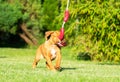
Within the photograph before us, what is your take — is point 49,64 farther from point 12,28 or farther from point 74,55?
point 12,28

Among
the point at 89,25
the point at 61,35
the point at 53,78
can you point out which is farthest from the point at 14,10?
the point at 53,78

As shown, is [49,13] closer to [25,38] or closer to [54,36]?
[25,38]

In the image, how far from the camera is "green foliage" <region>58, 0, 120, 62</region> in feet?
58.1

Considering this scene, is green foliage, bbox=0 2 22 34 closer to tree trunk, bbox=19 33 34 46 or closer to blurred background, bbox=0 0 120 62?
tree trunk, bbox=19 33 34 46

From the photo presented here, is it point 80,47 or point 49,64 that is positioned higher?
point 49,64

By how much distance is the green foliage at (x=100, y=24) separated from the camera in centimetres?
1772

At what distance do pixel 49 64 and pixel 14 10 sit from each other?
2418 cm

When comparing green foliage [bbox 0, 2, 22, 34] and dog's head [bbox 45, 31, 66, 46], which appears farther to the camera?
green foliage [bbox 0, 2, 22, 34]

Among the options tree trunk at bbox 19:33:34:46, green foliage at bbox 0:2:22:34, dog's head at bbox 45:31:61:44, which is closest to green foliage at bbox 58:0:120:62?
dog's head at bbox 45:31:61:44

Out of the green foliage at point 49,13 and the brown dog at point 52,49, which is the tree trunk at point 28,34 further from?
the brown dog at point 52,49

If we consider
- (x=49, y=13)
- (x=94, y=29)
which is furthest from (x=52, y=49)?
(x=49, y=13)

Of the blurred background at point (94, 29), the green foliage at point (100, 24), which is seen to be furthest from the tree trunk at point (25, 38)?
the green foliage at point (100, 24)

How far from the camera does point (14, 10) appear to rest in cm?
3550

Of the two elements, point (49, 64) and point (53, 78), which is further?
point (49, 64)
